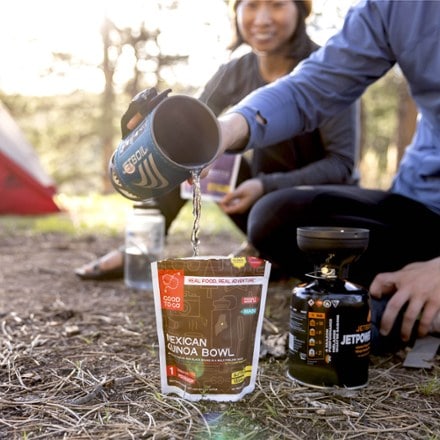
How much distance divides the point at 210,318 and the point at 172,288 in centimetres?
11

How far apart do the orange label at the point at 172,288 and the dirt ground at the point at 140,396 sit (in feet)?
0.77

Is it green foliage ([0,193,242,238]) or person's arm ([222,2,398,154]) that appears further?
green foliage ([0,193,242,238])

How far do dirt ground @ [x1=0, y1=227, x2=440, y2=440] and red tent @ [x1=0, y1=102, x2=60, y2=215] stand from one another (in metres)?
3.84

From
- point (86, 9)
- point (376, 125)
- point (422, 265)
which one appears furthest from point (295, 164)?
point (376, 125)

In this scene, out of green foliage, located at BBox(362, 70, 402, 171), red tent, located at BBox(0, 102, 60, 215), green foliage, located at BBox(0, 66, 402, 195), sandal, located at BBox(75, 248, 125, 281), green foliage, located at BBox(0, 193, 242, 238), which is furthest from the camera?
green foliage, located at BBox(0, 66, 402, 195)

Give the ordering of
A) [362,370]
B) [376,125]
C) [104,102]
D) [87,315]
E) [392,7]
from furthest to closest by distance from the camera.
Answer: [376,125]
[104,102]
[87,315]
[392,7]
[362,370]

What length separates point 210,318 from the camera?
134 centimetres

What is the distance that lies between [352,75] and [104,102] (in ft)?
37.9

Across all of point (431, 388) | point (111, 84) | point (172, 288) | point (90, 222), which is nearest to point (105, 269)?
point (172, 288)

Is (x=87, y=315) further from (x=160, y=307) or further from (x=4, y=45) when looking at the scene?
(x=4, y=45)

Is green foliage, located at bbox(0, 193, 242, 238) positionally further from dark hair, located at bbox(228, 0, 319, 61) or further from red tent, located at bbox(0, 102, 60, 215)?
dark hair, located at bbox(228, 0, 319, 61)

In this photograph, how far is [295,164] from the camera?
2926 millimetres

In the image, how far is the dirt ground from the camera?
1284 millimetres

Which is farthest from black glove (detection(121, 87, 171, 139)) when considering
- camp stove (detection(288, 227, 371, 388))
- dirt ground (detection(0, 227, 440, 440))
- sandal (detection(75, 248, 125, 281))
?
sandal (detection(75, 248, 125, 281))
